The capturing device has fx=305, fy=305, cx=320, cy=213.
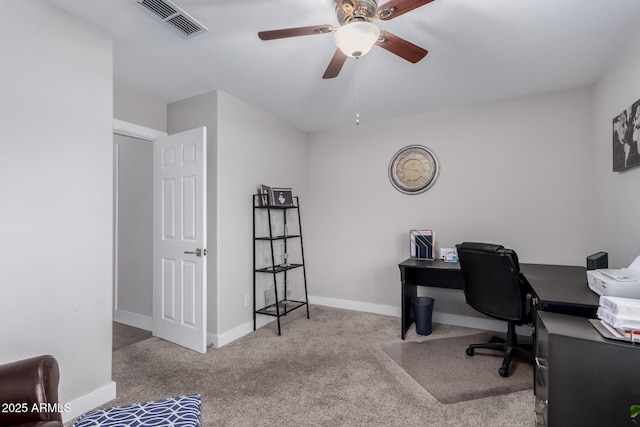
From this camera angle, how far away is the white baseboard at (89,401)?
1.81 meters

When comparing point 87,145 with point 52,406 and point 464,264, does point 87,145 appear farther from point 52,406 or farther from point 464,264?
point 464,264

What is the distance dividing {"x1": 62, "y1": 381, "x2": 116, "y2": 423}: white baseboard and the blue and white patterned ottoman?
32.5 inches

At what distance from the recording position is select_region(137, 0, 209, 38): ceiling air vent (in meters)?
1.68

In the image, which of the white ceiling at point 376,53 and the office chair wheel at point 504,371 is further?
the office chair wheel at point 504,371

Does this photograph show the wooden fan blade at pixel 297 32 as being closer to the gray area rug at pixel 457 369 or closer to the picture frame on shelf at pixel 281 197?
the picture frame on shelf at pixel 281 197

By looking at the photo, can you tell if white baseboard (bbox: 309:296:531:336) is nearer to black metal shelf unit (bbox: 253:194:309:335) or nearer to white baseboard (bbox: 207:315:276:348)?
black metal shelf unit (bbox: 253:194:309:335)

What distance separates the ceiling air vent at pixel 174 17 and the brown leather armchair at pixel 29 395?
185cm

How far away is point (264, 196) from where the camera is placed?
3.34m

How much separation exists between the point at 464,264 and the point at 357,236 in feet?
5.32

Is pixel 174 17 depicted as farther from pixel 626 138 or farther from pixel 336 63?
pixel 626 138

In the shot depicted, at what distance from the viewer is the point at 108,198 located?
2035 millimetres

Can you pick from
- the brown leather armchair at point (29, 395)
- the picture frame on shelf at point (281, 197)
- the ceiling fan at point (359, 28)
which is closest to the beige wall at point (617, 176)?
the ceiling fan at point (359, 28)

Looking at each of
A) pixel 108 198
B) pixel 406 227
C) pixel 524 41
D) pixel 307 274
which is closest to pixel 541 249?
pixel 406 227

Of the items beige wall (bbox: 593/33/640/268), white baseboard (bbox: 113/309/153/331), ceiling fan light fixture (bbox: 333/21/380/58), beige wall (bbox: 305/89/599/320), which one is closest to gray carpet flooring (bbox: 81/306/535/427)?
white baseboard (bbox: 113/309/153/331)
